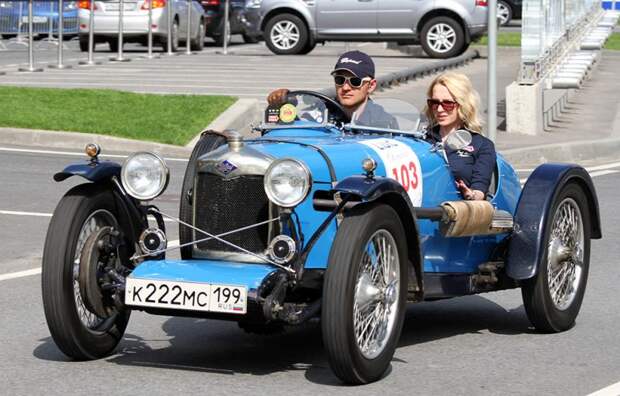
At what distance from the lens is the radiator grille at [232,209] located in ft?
23.8

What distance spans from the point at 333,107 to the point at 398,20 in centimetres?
2170

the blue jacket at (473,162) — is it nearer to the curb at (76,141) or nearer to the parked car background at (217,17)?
the curb at (76,141)

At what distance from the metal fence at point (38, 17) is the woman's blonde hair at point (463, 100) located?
71.2 ft

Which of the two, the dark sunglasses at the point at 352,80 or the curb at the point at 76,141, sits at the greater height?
the dark sunglasses at the point at 352,80

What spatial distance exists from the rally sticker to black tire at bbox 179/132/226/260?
28.7 inches

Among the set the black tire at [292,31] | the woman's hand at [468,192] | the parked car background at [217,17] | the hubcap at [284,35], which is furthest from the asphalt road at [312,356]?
the parked car background at [217,17]

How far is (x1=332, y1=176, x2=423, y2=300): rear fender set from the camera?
270 inches

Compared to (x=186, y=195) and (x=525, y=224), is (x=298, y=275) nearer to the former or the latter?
(x=186, y=195)

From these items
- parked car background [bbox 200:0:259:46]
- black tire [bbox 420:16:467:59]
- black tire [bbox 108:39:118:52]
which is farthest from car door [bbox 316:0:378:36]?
parked car background [bbox 200:0:259:46]

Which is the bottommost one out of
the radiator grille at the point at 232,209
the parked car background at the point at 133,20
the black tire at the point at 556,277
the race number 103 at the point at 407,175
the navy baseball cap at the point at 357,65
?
the black tire at the point at 556,277

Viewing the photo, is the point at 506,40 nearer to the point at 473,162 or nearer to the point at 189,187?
the point at 473,162

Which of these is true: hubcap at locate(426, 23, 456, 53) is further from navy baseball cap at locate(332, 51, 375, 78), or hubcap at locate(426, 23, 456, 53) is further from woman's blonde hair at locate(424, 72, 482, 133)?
woman's blonde hair at locate(424, 72, 482, 133)

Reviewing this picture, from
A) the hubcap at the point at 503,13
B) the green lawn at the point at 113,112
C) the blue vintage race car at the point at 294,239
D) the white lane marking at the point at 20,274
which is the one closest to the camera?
the blue vintage race car at the point at 294,239

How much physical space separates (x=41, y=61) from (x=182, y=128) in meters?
11.1
